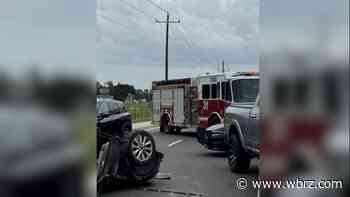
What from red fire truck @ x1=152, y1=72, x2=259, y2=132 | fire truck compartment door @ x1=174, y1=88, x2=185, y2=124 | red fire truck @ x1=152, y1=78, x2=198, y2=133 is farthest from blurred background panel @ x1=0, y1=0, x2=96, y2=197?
fire truck compartment door @ x1=174, y1=88, x2=185, y2=124

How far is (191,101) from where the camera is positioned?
35.2ft

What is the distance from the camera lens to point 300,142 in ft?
5.31

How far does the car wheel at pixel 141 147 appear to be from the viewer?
422 cm

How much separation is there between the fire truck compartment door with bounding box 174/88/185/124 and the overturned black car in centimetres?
635

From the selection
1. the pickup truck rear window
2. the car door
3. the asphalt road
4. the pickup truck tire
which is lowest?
the asphalt road

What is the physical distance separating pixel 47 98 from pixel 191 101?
891cm

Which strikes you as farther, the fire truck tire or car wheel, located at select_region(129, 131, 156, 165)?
the fire truck tire

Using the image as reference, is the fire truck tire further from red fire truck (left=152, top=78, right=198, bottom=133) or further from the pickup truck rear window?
the pickup truck rear window

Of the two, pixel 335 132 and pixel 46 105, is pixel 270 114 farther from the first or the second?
pixel 46 105

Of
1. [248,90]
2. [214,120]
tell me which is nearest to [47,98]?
[248,90]

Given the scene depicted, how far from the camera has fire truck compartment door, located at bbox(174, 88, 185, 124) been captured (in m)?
11.0

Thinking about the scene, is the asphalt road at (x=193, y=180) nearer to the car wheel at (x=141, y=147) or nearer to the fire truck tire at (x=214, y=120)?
the car wheel at (x=141, y=147)

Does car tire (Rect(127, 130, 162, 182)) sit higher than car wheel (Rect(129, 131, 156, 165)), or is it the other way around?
car wheel (Rect(129, 131, 156, 165))

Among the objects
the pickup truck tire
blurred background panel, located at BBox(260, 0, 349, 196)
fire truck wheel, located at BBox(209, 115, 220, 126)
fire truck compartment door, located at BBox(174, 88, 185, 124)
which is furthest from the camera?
fire truck compartment door, located at BBox(174, 88, 185, 124)
